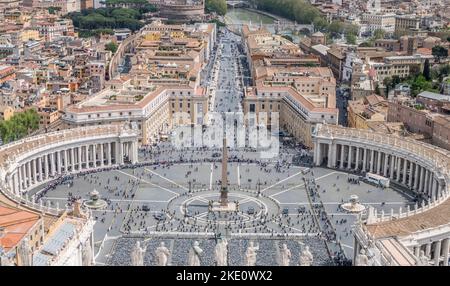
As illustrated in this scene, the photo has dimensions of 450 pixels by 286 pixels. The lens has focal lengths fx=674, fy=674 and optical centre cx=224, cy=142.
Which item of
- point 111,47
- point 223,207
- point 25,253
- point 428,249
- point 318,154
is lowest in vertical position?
point 223,207

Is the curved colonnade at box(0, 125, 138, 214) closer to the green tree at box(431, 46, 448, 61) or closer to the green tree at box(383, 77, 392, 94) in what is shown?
the green tree at box(383, 77, 392, 94)

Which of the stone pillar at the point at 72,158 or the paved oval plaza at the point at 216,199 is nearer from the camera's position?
the paved oval plaza at the point at 216,199

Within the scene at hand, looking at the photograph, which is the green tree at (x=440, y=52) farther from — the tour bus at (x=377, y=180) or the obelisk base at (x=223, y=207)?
the obelisk base at (x=223, y=207)

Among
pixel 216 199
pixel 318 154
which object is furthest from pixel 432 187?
pixel 216 199

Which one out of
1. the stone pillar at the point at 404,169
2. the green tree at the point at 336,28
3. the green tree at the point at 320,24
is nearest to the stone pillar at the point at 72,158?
the stone pillar at the point at 404,169

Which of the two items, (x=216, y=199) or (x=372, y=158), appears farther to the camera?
(x=372, y=158)

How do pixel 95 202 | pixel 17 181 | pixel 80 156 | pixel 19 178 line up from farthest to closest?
pixel 80 156 < pixel 19 178 < pixel 17 181 < pixel 95 202

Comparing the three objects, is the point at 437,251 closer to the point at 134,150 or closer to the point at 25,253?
the point at 25,253
